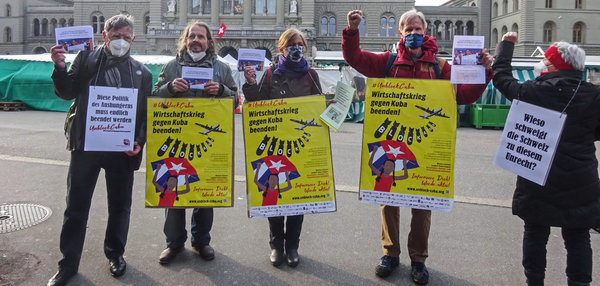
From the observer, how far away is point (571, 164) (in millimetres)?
2998

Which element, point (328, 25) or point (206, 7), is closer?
point (206, 7)

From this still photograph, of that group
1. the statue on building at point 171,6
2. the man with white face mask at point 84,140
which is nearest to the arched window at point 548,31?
the statue on building at point 171,6

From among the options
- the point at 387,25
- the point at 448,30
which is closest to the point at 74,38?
the point at 387,25

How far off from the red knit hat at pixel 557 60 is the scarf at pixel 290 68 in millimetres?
1852

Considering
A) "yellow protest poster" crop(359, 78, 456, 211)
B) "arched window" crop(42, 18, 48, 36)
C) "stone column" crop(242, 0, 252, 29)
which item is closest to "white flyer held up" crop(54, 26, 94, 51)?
"yellow protest poster" crop(359, 78, 456, 211)

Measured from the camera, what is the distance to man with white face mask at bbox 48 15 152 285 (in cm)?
345

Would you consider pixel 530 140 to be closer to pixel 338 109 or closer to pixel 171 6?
pixel 338 109

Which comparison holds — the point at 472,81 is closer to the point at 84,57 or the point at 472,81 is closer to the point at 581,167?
the point at 581,167

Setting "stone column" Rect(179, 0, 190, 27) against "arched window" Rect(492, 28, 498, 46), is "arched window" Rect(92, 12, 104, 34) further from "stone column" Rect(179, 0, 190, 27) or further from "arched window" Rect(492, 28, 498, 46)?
"arched window" Rect(492, 28, 498, 46)

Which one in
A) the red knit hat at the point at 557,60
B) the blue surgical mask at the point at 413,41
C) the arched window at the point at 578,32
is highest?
the arched window at the point at 578,32

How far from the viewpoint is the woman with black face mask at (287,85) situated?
3820 millimetres

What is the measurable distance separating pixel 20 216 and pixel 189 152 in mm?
2629

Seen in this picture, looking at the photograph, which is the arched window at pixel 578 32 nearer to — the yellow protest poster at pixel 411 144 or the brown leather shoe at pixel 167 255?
the yellow protest poster at pixel 411 144

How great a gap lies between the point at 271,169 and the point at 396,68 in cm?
133
